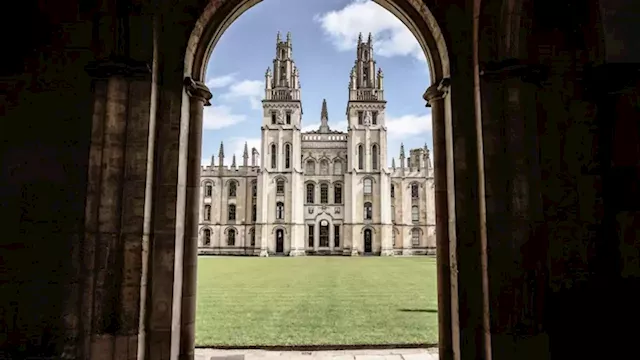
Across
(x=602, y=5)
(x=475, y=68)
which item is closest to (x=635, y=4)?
(x=602, y=5)

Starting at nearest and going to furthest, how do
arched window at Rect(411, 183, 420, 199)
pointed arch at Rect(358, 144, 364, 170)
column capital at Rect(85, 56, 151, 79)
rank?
column capital at Rect(85, 56, 151, 79) < pointed arch at Rect(358, 144, 364, 170) < arched window at Rect(411, 183, 420, 199)

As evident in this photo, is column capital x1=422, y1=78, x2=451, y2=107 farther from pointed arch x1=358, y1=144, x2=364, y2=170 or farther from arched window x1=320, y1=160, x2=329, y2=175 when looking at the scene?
arched window x1=320, y1=160, x2=329, y2=175

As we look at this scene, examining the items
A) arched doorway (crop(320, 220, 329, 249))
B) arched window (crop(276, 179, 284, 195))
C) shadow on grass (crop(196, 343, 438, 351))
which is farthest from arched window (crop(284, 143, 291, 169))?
shadow on grass (crop(196, 343, 438, 351))

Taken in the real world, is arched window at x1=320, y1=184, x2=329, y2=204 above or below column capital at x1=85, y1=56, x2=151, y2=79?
above

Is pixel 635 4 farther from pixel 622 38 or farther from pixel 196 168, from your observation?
pixel 196 168

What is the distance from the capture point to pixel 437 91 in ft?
16.4

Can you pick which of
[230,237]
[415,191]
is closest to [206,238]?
[230,237]

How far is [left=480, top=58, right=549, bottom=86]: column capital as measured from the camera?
14.0 feet

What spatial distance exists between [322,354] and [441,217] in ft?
8.52

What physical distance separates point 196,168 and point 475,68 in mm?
3333

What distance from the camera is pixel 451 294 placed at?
4.65 metres

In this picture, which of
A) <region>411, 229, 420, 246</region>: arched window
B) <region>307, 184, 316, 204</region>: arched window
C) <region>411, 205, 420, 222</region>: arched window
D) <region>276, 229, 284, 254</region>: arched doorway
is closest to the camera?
<region>276, 229, 284, 254</region>: arched doorway

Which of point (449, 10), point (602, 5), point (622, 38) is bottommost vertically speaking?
point (622, 38)

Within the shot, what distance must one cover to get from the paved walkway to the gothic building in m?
43.2
